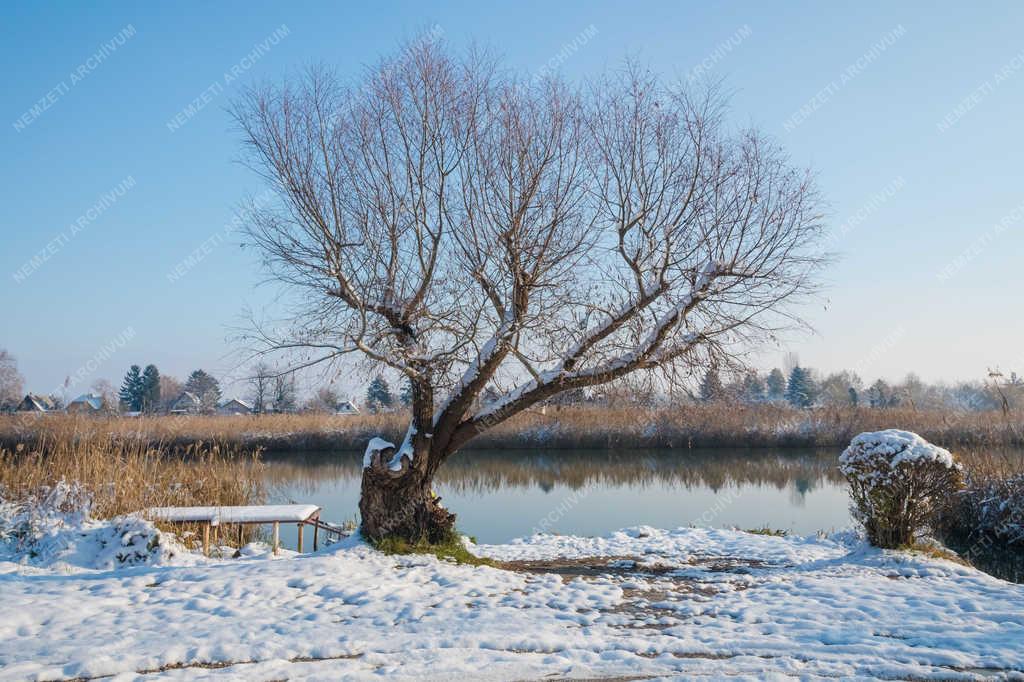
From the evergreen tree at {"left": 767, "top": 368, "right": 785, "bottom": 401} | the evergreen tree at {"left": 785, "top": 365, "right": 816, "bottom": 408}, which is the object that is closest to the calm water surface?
the evergreen tree at {"left": 785, "top": 365, "right": 816, "bottom": 408}

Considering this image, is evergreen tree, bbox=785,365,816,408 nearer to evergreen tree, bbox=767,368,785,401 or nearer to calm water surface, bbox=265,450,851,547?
evergreen tree, bbox=767,368,785,401

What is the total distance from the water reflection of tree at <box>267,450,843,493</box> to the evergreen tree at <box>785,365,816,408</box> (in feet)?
118

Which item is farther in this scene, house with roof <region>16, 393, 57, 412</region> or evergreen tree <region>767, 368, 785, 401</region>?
evergreen tree <region>767, 368, 785, 401</region>

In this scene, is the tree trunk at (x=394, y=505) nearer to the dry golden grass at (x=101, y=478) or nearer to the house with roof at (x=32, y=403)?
the dry golden grass at (x=101, y=478)

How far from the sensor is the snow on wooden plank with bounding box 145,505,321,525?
9367mm

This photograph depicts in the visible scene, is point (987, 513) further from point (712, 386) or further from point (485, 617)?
point (485, 617)

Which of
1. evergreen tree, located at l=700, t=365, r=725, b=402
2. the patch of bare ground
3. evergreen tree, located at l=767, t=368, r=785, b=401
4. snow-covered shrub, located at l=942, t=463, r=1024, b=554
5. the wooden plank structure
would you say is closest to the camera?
the patch of bare ground

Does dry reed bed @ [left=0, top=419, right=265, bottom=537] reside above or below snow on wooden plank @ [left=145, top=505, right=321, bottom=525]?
above

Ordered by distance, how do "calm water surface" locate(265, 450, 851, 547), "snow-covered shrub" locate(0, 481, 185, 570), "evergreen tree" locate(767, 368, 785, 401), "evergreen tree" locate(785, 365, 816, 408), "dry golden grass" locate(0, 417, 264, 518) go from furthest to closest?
"evergreen tree" locate(767, 368, 785, 401) → "evergreen tree" locate(785, 365, 816, 408) → "calm water surface" locate(265, 450, 851, 547) → "dry golden grass" locate(0, 417, 264, 518) → "snow-covered shrub" locate(0, 481, 185, 570)

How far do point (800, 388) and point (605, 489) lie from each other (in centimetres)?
4833

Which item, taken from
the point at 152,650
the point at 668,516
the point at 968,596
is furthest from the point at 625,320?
the point at 668,516

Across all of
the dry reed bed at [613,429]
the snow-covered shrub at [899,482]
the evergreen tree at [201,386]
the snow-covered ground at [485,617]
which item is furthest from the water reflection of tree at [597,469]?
the evergreen tree at [201,386]

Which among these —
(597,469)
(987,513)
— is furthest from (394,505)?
(597,469)

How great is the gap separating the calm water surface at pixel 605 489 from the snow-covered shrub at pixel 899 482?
5491mm
